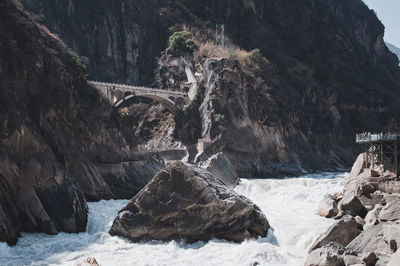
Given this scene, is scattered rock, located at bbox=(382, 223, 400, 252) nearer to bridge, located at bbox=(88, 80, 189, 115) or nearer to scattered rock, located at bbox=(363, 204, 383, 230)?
scattered rock, located at bbox=(363, 204, 383, 230)

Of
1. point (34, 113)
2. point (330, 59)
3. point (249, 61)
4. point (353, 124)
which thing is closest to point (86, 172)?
point (34, 113)

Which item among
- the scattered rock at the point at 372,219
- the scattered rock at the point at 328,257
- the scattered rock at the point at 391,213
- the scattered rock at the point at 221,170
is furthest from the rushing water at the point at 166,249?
the scattered rock at the point at 221,170

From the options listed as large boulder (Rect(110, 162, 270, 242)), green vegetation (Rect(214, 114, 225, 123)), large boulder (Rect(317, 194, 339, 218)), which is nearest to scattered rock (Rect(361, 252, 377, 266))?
large boulder (Rect(110, 162, 270, 242))

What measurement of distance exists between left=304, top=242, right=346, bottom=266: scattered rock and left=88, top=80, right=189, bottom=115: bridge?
44.7 meters

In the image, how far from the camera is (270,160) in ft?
228

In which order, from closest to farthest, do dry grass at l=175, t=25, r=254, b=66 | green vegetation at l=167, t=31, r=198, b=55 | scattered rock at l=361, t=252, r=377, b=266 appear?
scattered rock at l=361, t=252, r=377, b=266
dry grass at l=175, t=25, r=254, b=66
green vegetation at l=167, t=31, r=198, b=55

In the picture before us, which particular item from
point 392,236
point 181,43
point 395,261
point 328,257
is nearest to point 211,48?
point 181,43

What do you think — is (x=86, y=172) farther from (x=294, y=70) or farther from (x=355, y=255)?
(x=294, y=70)

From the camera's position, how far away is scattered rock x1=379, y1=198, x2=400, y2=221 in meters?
24.2

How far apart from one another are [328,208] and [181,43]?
5494cm

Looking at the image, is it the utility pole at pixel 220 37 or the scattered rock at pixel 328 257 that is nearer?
the scattered rock at pixel 328 257

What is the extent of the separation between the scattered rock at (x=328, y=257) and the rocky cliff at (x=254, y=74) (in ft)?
143

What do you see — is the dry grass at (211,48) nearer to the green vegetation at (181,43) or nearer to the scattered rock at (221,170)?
the green vegetation at (181,43)

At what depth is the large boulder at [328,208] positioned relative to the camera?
3247 cm
